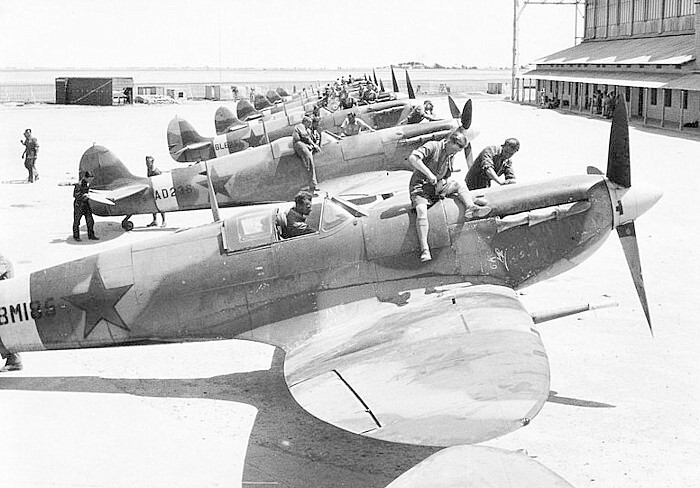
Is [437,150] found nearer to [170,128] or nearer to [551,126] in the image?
[170,128]

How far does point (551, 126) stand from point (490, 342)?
37289mm

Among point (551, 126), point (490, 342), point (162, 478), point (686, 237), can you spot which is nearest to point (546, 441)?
point (490, 342)

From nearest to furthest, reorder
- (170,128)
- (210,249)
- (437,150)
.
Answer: (210,249) < (437,150) < (170,128)

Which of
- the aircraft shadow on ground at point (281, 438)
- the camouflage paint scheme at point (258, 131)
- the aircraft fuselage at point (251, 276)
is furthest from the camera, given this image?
the camouflage paint scheme at point (258, 131)

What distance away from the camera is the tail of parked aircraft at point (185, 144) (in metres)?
24.0

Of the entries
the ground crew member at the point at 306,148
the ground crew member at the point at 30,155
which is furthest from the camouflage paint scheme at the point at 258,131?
the ground crew member at the point at 306,148

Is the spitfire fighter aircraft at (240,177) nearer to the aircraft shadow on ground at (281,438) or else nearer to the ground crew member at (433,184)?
the ground crew member at (433,184)

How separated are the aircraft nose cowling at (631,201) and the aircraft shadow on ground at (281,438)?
3.45 m

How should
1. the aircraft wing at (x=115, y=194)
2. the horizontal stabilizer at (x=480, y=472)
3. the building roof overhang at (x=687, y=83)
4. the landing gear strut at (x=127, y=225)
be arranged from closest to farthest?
the horizontal stabilizer at (x=480, y=472) < the aircraft wing at (x=115, y=194) < the landing gear strut at (x=127, y=225) < the building roof overhang at (x=687, y=83)

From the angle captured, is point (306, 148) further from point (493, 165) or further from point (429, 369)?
point (429, 369)

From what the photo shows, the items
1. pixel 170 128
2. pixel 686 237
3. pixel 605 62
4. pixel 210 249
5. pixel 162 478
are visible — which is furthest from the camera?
pixel 605 62

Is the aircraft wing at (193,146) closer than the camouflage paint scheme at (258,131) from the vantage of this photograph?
No

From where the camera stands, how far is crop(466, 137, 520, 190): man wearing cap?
11344 mm

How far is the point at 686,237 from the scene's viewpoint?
14.6 metres
